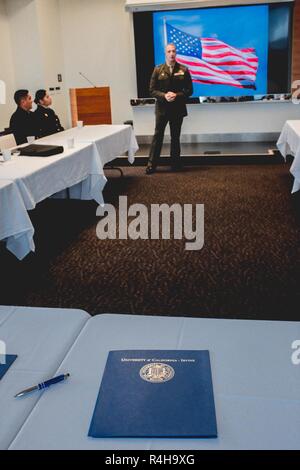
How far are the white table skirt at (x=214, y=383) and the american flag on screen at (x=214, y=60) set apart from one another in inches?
272

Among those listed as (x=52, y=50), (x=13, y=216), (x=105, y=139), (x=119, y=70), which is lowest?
(x=13, y=216)

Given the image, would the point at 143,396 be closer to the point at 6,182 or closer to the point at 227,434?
the point at 227,434

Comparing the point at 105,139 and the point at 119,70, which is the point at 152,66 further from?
the point at 105,139

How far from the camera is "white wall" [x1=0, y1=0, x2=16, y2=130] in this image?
710cm

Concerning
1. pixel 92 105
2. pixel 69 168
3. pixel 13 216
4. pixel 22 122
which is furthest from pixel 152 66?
pixel 13 216

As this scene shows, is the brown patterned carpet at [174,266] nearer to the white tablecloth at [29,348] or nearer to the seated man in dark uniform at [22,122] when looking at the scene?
the seated man in dark uniform at [22,122]

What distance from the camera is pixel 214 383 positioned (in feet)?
3.02

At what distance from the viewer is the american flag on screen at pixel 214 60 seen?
24.2 ft

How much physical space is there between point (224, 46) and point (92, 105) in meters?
2.24

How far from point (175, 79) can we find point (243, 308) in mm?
4057

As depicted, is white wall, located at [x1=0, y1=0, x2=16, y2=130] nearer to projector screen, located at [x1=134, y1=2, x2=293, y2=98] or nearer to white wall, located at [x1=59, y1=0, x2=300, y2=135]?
white wall, located at [x1=59, y1=0, x2=300, y2=135]

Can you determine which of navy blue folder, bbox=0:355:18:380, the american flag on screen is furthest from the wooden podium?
navy blue folder, bbox=0:355:18:380

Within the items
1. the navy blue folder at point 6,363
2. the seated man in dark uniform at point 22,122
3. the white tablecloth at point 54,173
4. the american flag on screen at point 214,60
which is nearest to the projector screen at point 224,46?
the american flag on screen at point 214,60

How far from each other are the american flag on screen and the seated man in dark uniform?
3.20 m
